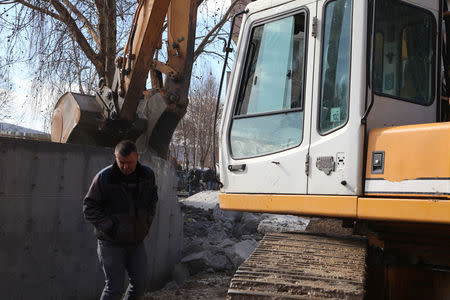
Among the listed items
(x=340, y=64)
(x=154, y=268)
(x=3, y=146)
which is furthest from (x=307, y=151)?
(x=154, y=268)

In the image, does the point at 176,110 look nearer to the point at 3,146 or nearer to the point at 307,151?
the point at 3,146

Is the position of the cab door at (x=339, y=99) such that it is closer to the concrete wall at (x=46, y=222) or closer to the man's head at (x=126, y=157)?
the man's head at (x=126, y=157)

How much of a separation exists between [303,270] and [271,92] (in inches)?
56.6

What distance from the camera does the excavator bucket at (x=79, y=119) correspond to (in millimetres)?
7441

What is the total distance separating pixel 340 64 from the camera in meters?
3.79

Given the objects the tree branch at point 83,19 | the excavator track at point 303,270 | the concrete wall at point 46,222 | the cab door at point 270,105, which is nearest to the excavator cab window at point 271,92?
the cab door at point 270,105

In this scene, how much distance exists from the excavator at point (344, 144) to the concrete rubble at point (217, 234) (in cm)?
396

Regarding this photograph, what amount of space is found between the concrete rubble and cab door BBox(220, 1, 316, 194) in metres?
3.75

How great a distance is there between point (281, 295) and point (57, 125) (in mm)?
5524

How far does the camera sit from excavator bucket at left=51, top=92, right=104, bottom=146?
7.44m

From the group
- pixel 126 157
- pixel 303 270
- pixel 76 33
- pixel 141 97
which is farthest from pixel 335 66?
pixel 76 33

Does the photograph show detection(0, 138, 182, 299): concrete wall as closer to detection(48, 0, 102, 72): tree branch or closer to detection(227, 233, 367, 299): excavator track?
detection(227, 233, 367, 299): excavator track

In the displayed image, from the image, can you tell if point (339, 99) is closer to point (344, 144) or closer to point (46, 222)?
point (344, 144)

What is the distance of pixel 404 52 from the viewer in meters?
3.92
